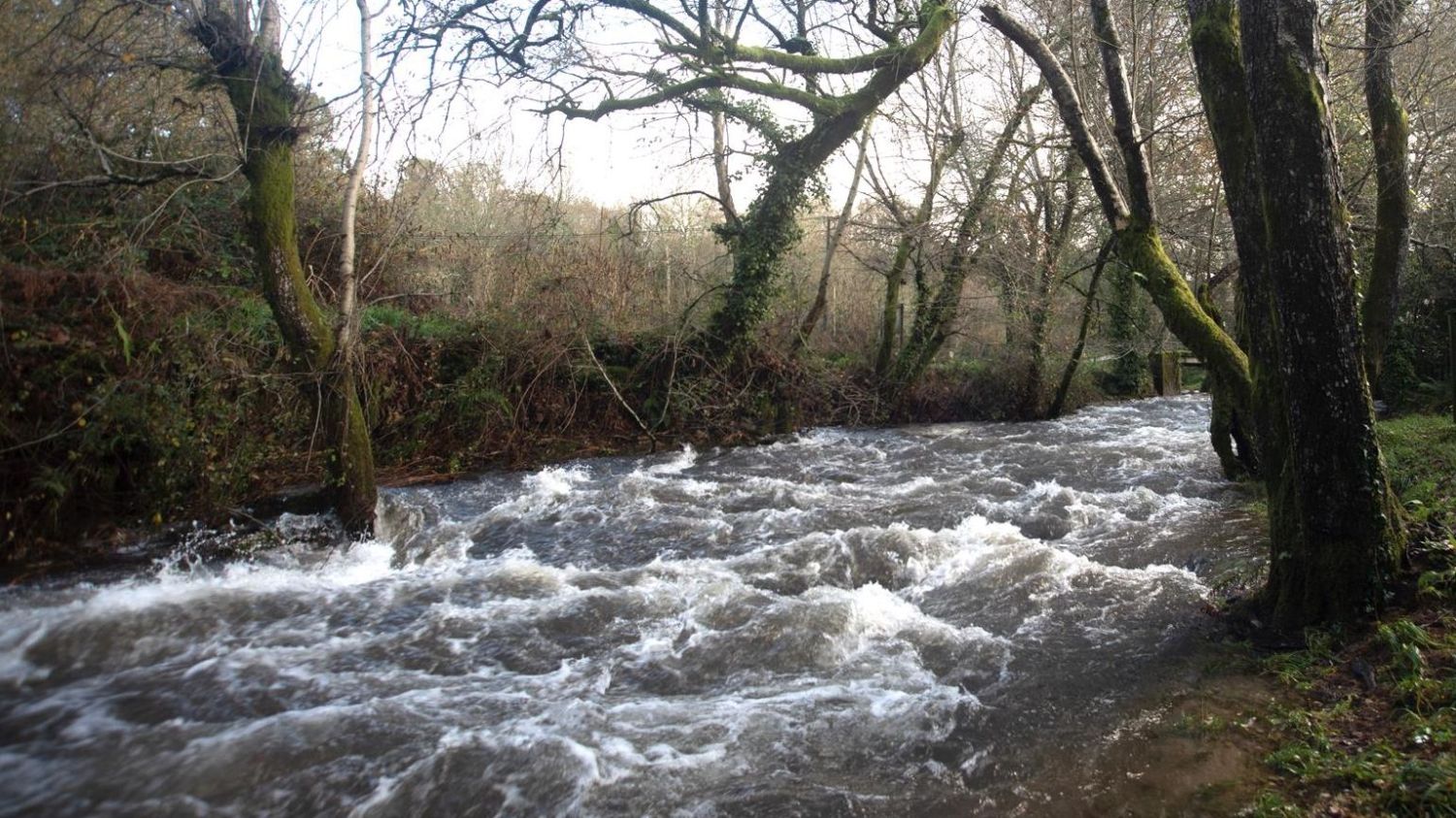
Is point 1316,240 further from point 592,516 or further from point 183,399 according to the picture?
point 183,399

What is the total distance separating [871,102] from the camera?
1416 centimetres

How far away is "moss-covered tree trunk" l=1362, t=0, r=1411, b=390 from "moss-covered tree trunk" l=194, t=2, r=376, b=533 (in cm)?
1082

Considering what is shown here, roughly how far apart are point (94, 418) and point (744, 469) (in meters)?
7.41

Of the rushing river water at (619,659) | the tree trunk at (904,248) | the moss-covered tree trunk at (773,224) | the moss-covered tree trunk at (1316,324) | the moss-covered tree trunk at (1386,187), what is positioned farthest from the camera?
the tree trunk at (904,248)

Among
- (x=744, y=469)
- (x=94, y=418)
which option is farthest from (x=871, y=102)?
(x=94, y=418)

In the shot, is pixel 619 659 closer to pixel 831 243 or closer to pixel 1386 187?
pixel 1386 187

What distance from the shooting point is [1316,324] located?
4598 millimetres

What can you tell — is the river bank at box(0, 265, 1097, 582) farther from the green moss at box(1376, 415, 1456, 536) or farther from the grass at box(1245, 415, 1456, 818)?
the green moss at box(1376, 415, 1456, 536)

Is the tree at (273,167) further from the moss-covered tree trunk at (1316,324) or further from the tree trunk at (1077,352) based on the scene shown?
the tree trunk at (1077,352)

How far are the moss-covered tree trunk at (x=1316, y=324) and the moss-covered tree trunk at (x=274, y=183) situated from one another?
7.33m

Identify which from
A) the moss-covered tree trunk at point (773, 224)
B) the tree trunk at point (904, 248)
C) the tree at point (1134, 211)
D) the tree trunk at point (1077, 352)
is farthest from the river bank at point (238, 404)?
the tree at point (1134, 211)

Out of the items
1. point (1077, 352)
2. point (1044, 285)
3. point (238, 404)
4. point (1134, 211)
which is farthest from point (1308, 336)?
point (1077, 352)

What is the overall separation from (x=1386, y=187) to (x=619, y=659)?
10094mm

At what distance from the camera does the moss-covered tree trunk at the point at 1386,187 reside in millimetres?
9781
